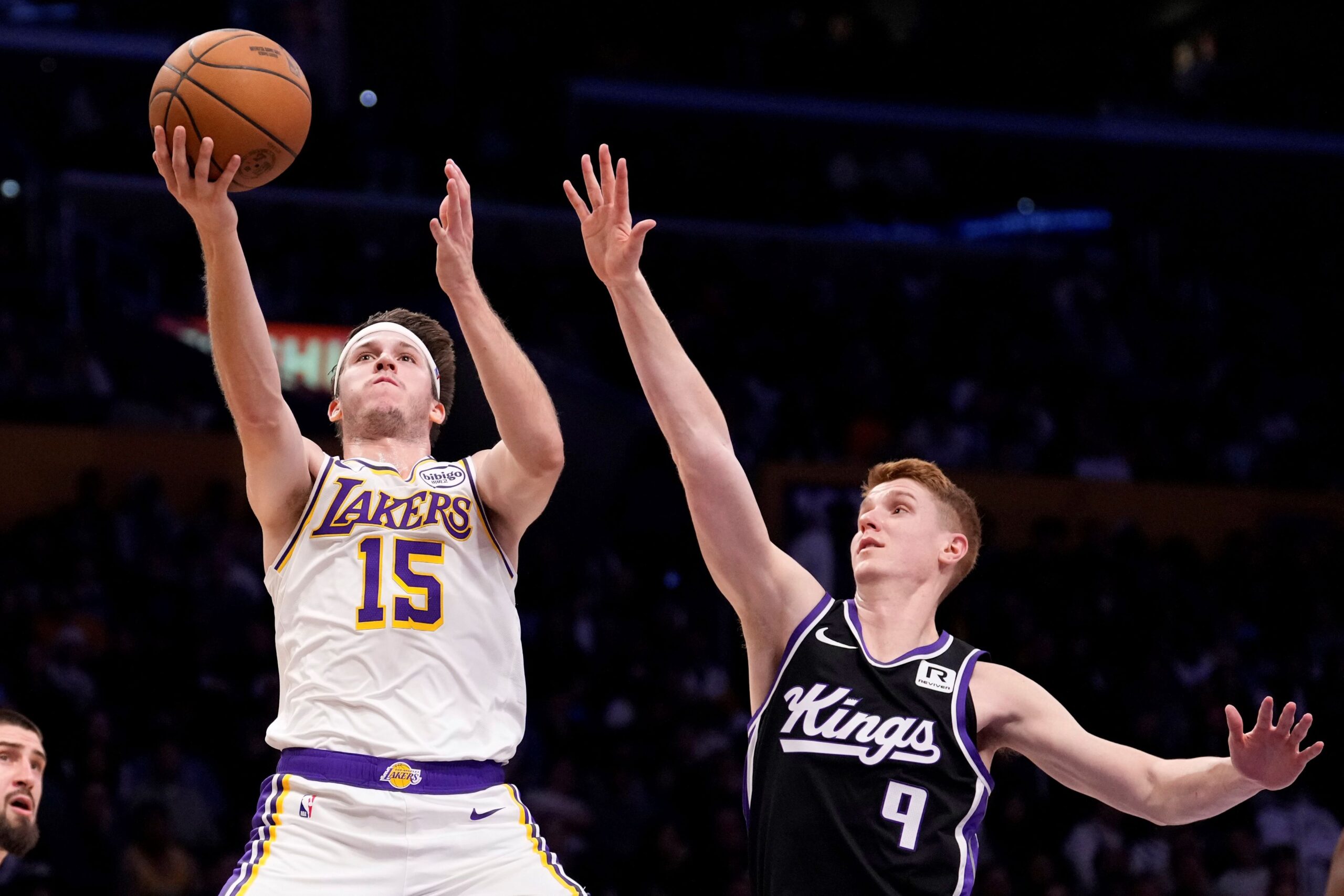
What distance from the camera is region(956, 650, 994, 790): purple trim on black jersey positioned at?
14.8ft

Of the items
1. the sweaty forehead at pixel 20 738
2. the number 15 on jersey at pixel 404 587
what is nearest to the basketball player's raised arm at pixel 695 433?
the number 15 on jersey at pixel 404 587

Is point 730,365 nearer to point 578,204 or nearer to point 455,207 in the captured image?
point 455,207

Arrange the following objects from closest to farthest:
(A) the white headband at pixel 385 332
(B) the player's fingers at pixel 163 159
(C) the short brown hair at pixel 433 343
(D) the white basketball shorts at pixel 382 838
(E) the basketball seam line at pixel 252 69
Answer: (D) the white basketball shorts at pixel 382 838
(B) the player's fingers at pixel 163 159
(E) the basketball seam line at pixel 252 69
(A) the white headband at pixel 385 332
(C) the short brown hair at pixel 433 343

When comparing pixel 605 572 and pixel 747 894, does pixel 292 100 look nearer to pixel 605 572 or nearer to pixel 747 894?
pixel 747 894

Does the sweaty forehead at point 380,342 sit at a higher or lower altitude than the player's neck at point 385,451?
higher

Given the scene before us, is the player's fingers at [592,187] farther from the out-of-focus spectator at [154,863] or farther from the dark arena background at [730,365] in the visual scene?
the out-of-focus spectator at [154,863]

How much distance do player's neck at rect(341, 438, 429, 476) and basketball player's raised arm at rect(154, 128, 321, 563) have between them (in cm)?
26

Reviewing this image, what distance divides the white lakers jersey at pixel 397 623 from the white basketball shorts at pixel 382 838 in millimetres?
65

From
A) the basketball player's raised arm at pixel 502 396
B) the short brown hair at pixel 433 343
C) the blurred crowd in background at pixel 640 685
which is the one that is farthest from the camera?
the blurred crowd in background at pixel 640 685

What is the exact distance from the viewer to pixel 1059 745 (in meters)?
4.62

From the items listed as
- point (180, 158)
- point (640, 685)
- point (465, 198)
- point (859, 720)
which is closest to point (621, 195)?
point (465, 198)

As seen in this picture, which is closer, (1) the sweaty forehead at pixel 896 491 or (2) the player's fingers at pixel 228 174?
(2) the player's fingers at pixel 228 174

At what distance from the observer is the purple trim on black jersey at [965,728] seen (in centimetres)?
452

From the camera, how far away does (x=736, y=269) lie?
62.2ft
